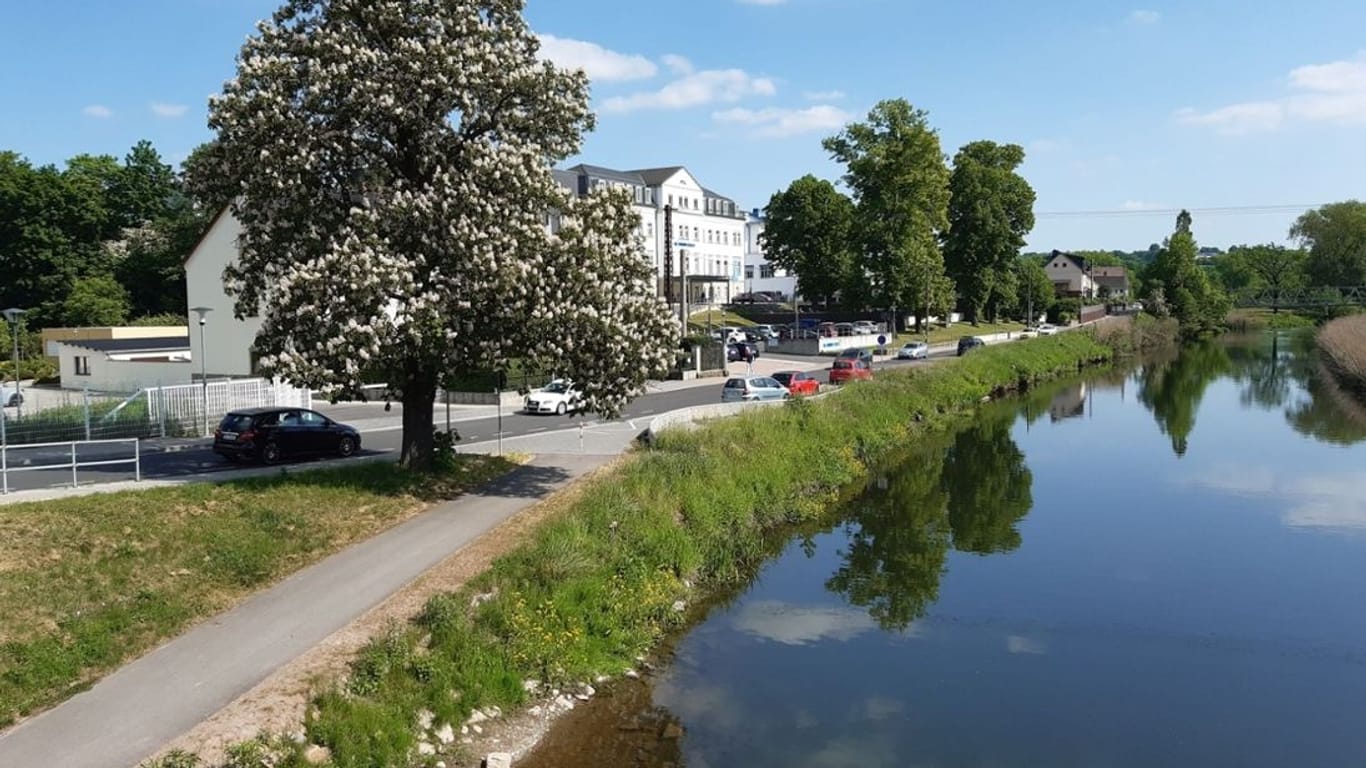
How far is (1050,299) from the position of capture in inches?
4557

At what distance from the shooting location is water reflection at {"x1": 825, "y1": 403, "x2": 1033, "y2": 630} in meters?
22.5

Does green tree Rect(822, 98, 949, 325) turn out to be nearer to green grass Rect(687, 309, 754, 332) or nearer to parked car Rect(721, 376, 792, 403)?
green grass Rect(687, 309, 754, 332)

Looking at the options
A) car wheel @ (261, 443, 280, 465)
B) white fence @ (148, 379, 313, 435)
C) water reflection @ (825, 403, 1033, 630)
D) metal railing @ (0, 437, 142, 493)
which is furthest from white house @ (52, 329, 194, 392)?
water reflection @ (825, 403, 1033, 630)

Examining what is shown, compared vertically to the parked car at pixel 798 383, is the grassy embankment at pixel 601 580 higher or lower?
lower

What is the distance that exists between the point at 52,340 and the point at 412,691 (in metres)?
62.3

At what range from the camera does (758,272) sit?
146250 millimetres

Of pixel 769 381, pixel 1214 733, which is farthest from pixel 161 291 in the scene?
pixel 1214 733

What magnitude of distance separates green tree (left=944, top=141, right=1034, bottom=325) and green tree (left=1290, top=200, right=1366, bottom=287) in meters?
62.0

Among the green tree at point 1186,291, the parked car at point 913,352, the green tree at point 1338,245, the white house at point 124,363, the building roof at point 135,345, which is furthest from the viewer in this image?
the green tree at point 1338,245

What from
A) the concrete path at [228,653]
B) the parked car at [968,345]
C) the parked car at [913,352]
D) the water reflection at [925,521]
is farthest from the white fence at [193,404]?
the parked car at [968,345]

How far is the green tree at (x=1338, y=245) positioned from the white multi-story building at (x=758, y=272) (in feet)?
235

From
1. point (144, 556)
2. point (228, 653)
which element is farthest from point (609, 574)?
point (144, 556)

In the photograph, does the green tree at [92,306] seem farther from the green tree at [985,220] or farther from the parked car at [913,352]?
the green tree at [985,220]

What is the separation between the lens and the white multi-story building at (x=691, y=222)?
95.0 metres
